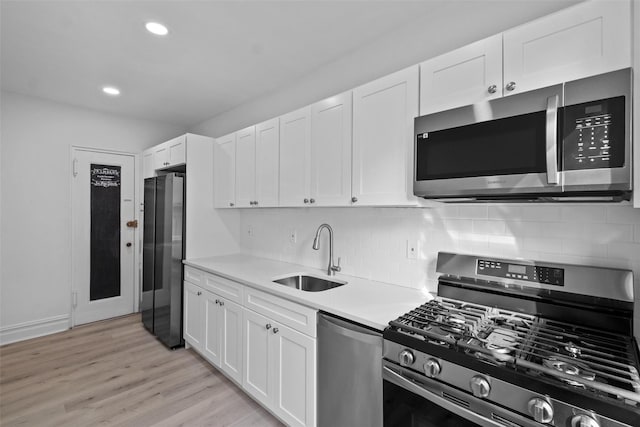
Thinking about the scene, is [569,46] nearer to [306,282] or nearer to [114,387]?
[306,282]

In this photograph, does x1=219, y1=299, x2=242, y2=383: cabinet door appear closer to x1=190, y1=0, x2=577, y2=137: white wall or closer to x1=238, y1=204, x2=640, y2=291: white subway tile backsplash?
x1=238, y1=204, x2=640, y2=291: white subway tile backsplash

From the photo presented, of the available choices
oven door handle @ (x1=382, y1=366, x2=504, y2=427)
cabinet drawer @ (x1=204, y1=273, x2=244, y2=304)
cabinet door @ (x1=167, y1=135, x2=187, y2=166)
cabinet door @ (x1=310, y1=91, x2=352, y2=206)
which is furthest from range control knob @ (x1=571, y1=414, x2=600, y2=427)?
cabinet door @ (x1=167, y1=135, x2=187, y2=166)

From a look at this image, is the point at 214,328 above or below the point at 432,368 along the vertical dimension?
below

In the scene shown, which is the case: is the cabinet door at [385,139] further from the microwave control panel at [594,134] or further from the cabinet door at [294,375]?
the cabinet door at [294,375]

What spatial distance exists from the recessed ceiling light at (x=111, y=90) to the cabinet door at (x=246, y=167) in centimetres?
143

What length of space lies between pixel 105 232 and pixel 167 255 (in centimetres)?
141

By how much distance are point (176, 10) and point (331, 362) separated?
2.32 meters

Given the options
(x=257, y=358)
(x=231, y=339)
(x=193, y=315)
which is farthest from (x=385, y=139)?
(x=193, y=315)

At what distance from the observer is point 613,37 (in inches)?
42.5

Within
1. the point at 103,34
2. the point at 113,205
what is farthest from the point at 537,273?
the point at 113,205

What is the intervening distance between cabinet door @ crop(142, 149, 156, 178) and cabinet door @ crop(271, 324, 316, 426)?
9.84ft

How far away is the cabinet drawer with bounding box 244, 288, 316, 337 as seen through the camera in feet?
5.67

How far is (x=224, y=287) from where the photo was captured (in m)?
2.50

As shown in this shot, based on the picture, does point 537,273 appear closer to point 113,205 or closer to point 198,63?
point 198,63
